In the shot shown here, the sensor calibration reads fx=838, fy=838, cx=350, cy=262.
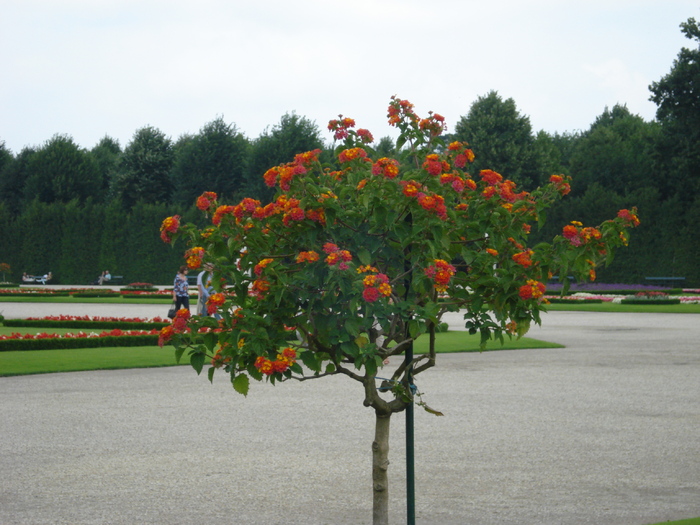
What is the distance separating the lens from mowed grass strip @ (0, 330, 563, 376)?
1286 centimetres

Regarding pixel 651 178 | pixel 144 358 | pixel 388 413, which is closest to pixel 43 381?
pixel 144 358

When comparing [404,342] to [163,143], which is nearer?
[404,342]

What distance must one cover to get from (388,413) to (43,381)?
320 inches

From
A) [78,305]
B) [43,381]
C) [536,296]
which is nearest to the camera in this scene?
[536,296]

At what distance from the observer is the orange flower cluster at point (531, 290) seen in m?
4.18

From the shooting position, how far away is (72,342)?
15812mm

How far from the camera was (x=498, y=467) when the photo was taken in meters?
6.67

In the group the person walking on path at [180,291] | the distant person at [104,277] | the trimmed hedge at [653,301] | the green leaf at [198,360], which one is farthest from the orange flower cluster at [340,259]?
the distant person at [104,277]

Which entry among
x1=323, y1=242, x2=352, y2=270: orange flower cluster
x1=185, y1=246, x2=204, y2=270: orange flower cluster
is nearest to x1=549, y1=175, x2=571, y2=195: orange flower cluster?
x1=323, y1=242, x2=352, y2=270: orange flower cluster

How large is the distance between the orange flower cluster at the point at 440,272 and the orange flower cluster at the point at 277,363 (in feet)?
2.64

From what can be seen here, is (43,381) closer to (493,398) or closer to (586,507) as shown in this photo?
(493,398)

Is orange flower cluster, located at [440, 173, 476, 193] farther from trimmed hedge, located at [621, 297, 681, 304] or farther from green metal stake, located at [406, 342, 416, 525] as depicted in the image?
trimmed hedge, located at [621, 297, 681, 304]

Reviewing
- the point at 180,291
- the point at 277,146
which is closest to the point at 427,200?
the point at 180,291

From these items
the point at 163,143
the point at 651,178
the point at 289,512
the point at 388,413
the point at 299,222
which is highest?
the point at 163,143
